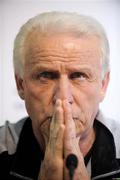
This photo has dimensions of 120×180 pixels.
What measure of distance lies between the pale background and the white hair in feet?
2.21

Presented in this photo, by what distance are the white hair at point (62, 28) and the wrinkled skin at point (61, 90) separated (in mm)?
16

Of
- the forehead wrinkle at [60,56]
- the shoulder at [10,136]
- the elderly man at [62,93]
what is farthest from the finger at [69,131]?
the shoulder at [10,136]

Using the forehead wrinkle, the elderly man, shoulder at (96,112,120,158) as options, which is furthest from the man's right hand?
shoulder at (96,112,120,158)

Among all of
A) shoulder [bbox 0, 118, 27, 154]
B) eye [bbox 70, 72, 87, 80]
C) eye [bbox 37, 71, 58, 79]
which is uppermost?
eye [bbox 37, 71, 58, 79]

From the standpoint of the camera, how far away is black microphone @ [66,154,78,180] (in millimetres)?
759

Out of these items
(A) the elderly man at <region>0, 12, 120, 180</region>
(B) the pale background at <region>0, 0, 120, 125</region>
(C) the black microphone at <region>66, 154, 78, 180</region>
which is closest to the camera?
(C) the black microphone at <region>66, 154, 78, 180</region>

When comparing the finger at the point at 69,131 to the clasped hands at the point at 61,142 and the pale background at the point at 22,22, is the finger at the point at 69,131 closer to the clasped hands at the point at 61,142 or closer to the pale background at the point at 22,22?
the clasped hands at the point at 61,142

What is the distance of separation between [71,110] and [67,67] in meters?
0.12

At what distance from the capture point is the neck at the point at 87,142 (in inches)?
39.4

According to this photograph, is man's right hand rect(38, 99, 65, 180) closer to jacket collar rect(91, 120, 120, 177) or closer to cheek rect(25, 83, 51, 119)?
cheek rect(25, 83, 51, 119)

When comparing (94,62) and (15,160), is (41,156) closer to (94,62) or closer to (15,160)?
(15,160)

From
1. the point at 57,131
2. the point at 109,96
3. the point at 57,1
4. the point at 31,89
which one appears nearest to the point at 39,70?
the point at 31,89

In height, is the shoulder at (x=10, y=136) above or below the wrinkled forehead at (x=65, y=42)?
below

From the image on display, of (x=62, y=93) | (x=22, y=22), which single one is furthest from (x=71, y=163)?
(x=22, y=22)
